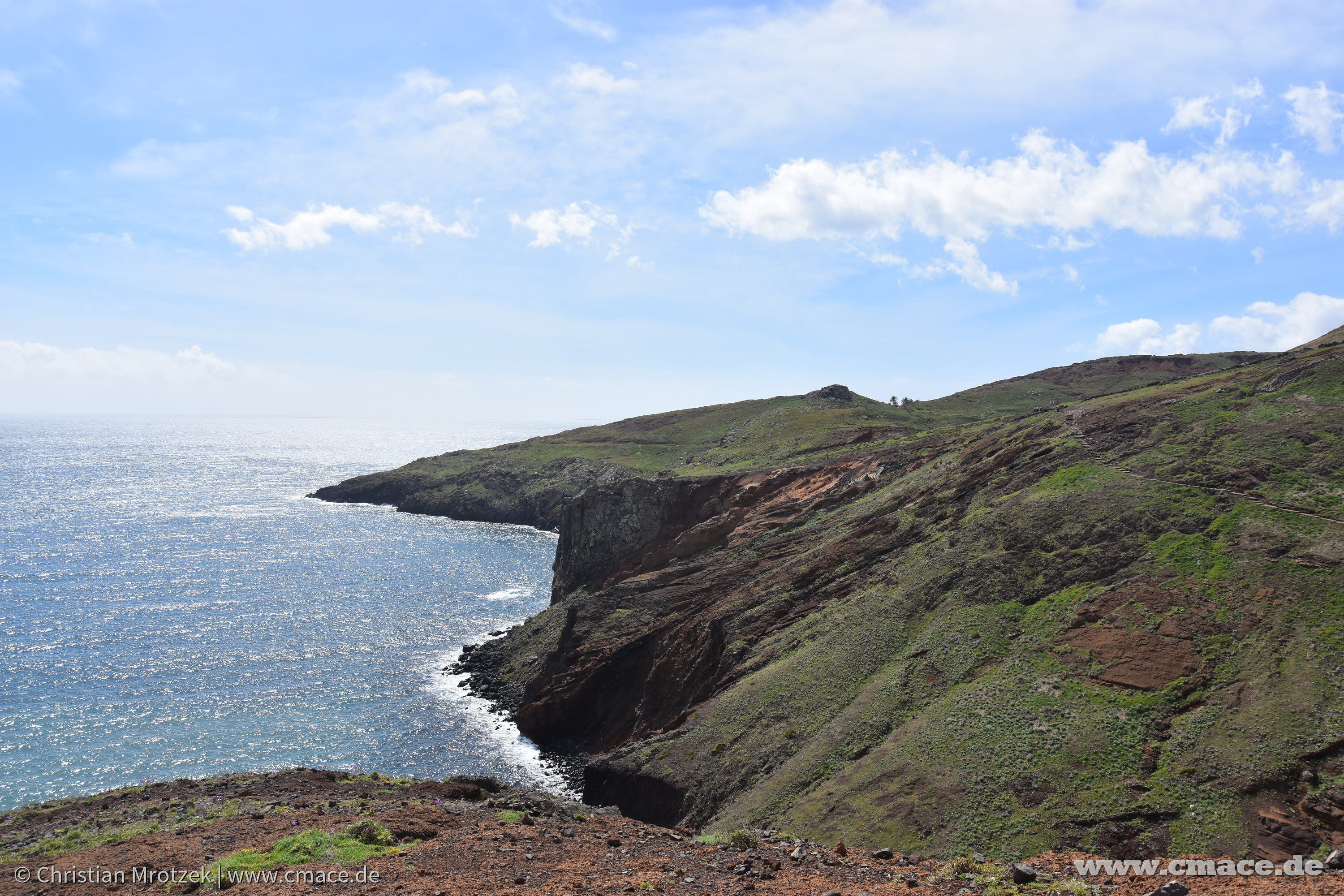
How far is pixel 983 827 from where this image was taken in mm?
23203

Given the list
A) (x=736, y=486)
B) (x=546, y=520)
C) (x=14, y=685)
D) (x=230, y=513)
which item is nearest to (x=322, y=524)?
(x=230, y=513)

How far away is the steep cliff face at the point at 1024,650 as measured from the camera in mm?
22938

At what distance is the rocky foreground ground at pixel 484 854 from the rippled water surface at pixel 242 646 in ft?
73.6

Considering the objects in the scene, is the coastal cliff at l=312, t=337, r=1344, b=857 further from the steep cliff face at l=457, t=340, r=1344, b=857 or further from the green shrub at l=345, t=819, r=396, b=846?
the green shrub at l=345, t=819, r=396, b=846

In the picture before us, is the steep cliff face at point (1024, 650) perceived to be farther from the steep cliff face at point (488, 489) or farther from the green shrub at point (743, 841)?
the steep cliff face at point (488, 489)

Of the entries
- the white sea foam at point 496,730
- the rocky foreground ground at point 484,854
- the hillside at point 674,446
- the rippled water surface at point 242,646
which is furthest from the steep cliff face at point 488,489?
the rocky foreground ground at point 484,854

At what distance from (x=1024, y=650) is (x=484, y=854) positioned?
2477 centimetres

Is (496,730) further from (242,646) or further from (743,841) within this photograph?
(743,841)

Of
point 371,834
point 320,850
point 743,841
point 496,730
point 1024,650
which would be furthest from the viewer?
point 496,730

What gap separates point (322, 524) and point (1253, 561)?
14996cm

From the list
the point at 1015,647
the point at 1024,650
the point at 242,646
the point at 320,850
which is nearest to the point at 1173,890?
the point at 1024,650

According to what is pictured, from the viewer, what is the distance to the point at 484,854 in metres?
19.2

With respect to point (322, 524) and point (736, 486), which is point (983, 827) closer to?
point (736, 486)

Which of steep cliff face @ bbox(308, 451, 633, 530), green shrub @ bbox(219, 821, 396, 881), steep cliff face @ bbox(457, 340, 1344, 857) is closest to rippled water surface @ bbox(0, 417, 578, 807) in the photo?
steep cliff face @ bbox(457, 340, 1344, 857)
